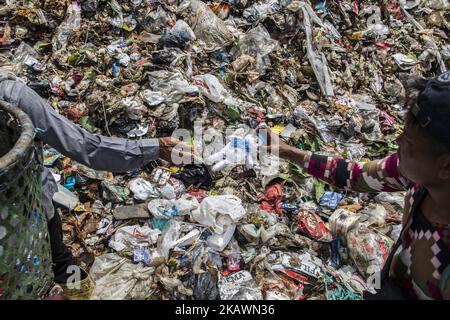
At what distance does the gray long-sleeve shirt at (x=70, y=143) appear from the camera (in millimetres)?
1782

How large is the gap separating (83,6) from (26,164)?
12.9 ft

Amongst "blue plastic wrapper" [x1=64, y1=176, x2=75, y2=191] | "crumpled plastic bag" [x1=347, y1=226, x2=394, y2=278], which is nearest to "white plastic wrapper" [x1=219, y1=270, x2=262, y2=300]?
"crumpled plastic bag" [x1=347, y1=226, x2=394, y2=278]

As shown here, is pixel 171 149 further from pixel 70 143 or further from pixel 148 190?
pixel 148 190

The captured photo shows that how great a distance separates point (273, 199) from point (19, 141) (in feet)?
7.31

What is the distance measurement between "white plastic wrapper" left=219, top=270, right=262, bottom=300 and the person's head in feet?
4.81

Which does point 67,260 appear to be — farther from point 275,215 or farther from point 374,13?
point 374,13

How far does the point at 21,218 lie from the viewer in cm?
130

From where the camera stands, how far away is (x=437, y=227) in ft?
4.24

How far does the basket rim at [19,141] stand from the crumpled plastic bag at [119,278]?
1.33m

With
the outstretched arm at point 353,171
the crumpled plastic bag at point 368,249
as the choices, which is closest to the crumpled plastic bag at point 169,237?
the outstretched arm at point 353,171

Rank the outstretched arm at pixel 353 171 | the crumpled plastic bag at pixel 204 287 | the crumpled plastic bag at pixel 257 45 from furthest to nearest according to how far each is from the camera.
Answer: the crumpled plastic bag at pixel 257 45, the crumpled plastic bag at pixel 204 287, the outstretched arm at pixel 353 171

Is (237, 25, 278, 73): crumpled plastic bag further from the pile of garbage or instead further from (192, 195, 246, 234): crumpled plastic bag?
(192, 195, 246, 234): crumpled plastic bag

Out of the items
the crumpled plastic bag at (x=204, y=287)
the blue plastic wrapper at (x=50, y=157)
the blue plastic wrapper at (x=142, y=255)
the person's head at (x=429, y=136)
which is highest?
the person's head at (x=429, y=136)

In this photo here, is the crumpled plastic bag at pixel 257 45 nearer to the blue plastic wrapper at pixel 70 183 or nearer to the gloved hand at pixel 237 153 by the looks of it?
the gloved hand at pixel 237 153
